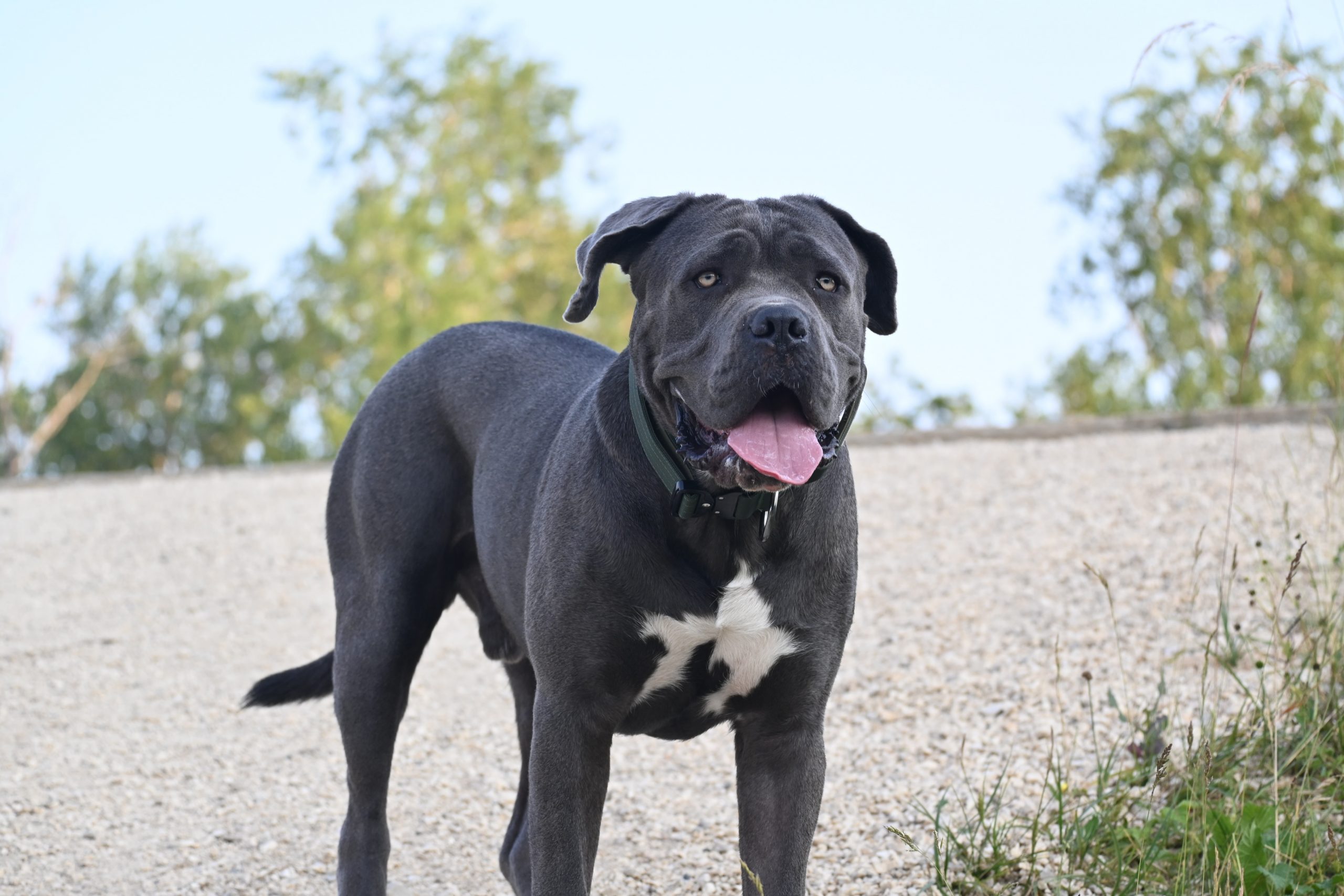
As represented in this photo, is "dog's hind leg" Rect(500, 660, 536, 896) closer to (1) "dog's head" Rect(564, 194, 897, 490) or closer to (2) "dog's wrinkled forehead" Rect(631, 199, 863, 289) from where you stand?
(1) "dog's head" Rect(564, 194, 897, 490)

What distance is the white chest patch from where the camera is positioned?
9.50 ft

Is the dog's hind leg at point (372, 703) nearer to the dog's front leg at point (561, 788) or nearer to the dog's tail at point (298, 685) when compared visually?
the dog's tail at point (298, 685)

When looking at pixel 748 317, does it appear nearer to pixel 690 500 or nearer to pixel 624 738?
pixel 690 500

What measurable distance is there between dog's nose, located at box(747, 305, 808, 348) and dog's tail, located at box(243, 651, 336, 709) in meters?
2.42

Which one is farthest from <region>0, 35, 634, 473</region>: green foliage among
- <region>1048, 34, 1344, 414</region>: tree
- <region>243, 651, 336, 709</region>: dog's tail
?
<region>243, 651, 336, 709</region>: dog's tail

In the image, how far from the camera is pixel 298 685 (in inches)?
175

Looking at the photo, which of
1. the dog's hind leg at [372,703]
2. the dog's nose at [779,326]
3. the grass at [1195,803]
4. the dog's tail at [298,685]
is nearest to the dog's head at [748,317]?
the dog's nose at [779,326]

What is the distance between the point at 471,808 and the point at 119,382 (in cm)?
2776

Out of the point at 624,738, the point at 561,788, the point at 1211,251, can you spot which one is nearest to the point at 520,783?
the point at 561,788

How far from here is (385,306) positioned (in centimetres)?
2603

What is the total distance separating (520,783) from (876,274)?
6.17 ft

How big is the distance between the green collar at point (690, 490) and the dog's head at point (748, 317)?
0.03 metres

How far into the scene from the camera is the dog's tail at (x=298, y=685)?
443 centimetres

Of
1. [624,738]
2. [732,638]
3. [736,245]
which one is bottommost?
[624,738]
